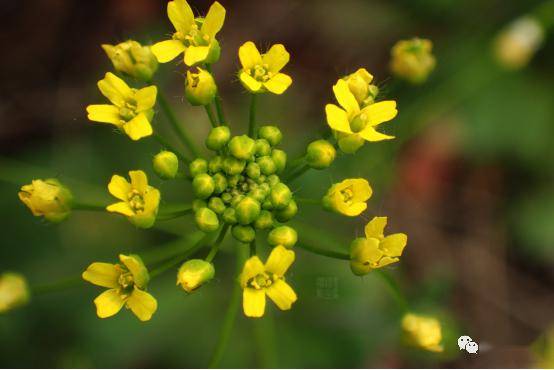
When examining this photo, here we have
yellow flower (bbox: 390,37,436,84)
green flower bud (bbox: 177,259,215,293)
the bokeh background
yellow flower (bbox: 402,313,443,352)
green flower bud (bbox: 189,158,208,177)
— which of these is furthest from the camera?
the bokeh background

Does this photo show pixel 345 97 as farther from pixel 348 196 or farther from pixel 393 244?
pixel 393 244

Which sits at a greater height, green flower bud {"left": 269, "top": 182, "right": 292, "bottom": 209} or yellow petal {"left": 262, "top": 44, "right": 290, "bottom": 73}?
yellow petal {"left": 262, "top": 44, "right": 290, "bottom": 73}

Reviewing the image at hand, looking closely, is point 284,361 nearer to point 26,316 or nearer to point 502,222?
point 26,316

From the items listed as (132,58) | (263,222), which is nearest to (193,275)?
(263,222)

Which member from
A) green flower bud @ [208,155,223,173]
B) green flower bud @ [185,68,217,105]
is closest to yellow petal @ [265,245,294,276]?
green flower bud @ [208,155,223,173]

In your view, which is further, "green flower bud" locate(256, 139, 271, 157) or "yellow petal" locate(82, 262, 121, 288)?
"green flower bud" locate(256, 139, 271, 157)

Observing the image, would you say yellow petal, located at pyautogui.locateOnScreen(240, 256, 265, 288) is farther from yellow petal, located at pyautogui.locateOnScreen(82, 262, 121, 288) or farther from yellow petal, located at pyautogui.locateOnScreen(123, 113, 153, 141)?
yellow petal, located at pyautogui.locateOnScreen(123, 113, 153, 141)
